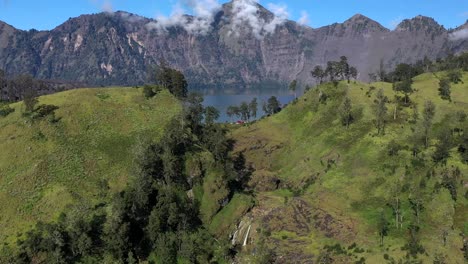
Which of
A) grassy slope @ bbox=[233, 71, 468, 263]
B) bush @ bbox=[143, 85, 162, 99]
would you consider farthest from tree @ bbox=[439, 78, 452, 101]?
bush @ bbox=[143, 85, 162, 99]

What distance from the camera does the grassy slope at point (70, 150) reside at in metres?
92.3

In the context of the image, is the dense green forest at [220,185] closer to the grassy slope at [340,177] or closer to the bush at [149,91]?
the grassy slope at [340,177]

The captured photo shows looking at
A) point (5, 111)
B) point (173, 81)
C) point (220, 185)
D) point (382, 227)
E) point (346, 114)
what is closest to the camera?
point (382, 227)

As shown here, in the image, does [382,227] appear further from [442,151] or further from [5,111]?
[5,111]

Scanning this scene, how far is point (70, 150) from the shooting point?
357ft

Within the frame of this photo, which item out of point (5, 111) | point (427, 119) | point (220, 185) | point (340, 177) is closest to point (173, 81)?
point (5, 111)

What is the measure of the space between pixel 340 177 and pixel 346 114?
2801cm

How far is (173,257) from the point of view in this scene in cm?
8744

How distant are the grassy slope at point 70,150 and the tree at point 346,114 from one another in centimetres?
5279

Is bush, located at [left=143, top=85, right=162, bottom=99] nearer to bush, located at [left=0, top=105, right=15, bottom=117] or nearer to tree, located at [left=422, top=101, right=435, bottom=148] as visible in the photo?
bush, located at [left=0, top=105, right=15, bottom=117]

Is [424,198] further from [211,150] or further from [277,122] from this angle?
[277,122]

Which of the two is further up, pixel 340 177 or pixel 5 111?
pixel 5 111

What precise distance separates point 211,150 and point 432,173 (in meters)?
58.1

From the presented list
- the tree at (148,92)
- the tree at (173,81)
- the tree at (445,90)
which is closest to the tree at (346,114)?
the tree at (445,90)
